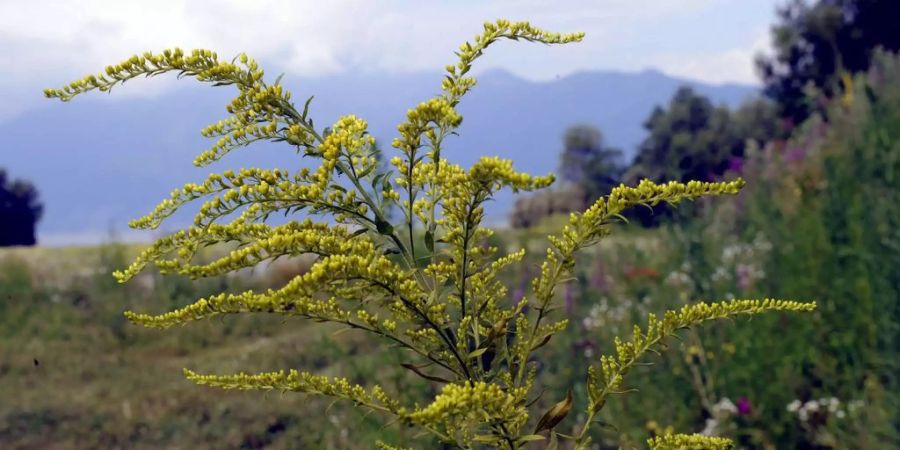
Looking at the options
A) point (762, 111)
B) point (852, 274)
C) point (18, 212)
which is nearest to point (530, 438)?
point (852, 274)

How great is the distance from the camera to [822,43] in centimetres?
2656

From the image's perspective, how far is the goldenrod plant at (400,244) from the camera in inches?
69.1

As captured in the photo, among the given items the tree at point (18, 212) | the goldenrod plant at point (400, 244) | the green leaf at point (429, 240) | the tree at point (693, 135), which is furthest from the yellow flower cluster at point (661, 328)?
the tree at point (18, 212)

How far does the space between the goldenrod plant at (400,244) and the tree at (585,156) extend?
23730mm

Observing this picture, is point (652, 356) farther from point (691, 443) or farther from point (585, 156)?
point (585, 156)

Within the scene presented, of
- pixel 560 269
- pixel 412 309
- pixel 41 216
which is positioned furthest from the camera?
pixel 41 216

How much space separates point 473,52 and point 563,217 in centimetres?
2205

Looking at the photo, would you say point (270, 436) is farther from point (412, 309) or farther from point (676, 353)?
point (412, 309)

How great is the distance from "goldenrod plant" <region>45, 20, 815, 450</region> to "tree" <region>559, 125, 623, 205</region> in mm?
23730

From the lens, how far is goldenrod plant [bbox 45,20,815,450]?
1.75m

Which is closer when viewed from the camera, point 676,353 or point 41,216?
point 676,353

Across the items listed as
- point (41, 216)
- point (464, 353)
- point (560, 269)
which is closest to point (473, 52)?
point (560, 269)

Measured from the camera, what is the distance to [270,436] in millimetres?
8898

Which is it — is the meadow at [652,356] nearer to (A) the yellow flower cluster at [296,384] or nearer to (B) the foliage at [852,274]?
(B) the foliage at [852,274]
